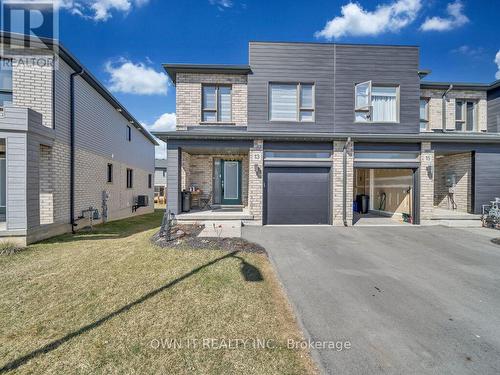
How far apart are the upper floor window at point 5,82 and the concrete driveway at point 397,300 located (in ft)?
30.0

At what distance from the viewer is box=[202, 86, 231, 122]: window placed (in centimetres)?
905

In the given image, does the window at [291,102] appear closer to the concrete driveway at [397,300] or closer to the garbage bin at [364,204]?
the concrete driveway at [397,300]

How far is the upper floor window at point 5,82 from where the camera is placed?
7.00 m

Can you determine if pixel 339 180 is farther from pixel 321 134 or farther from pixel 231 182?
pixel 231 182

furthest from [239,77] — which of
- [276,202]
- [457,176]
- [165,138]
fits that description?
[457,176]

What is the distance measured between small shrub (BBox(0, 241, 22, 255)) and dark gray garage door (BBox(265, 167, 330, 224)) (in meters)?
7.20

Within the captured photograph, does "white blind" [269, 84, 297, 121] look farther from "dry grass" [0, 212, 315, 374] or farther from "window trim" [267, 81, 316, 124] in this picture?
"dry grass" [0, 212, 315, 374]

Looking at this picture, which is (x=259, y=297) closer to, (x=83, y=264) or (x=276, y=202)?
(x=83, y=264)

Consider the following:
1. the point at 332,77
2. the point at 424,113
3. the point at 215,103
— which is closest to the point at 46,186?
the point at 215,103

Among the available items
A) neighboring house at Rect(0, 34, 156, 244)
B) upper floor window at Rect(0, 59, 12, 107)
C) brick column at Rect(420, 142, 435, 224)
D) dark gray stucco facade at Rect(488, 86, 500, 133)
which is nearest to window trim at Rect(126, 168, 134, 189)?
neighboring house at Rect(0, 34, 156, 244)

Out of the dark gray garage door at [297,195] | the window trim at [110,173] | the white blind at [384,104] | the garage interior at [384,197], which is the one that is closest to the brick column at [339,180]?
the dark gray garage door at [297,195]

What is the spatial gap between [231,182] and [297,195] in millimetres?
3369

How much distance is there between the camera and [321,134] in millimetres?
7949

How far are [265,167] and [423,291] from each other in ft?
18.7
